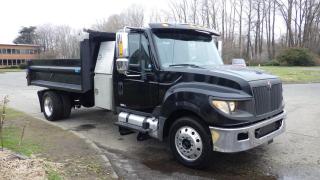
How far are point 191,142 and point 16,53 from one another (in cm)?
9224

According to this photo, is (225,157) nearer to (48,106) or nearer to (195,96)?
(195,96)

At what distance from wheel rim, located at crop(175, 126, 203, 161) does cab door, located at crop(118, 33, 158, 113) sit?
3.08ft

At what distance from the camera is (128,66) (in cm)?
711

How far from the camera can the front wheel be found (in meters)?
5.82

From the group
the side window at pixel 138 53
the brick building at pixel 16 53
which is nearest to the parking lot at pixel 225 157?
the side window at pixel 138 53

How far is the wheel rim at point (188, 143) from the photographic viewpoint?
5930 millimetres

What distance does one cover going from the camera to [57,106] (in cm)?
1020

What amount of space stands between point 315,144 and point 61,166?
16.4ft

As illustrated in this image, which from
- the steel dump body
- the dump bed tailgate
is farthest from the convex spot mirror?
the dump bed tailgate

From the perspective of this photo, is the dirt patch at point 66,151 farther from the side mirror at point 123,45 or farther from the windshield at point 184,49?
the windshield at point 184,49

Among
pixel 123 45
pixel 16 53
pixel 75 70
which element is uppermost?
pixel 16 53

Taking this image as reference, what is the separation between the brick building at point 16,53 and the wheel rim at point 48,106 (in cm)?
8330

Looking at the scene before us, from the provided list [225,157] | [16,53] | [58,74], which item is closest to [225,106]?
[225,157]

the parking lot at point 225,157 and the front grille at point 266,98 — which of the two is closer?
the front grille at point 266,98
